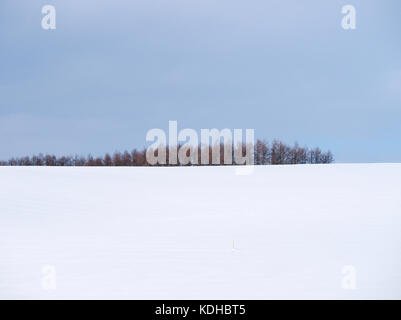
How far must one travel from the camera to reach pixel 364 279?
237 inches

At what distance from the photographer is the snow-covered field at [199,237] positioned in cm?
585

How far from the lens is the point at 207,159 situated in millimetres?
31047

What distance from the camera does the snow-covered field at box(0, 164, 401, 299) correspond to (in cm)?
585

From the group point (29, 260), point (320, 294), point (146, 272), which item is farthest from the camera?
point (29, 260)

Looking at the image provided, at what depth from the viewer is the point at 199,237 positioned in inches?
355

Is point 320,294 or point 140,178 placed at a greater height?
point 140,178

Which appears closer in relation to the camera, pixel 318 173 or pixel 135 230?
pixel 135 230

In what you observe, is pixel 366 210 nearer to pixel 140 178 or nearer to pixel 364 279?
pixel 364 279

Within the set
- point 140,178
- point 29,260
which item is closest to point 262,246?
point 29,260

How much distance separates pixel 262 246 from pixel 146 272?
2.52 metres
